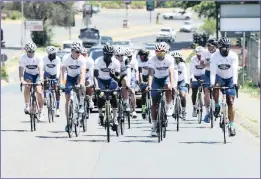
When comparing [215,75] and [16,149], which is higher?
[215,75]

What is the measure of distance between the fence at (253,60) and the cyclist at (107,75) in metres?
15.0

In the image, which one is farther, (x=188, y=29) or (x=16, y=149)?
(x=188, y=29)

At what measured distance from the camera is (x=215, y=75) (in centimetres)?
1705

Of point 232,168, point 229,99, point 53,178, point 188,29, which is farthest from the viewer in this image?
point 188,29

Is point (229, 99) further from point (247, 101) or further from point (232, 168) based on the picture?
point (247, 101)

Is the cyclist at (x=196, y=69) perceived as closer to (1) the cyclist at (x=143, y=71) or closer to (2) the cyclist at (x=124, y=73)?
(1) the cyclist at (x=143, y=71)

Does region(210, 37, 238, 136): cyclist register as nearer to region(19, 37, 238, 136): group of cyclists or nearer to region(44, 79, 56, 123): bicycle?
region(19, 37, 238, 136): group of cyclists

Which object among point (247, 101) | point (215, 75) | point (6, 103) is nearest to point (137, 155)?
point (215, 75)

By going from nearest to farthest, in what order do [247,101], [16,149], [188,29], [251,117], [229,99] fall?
[16,149], [229,99], [251,117], [247,101], [188,29]

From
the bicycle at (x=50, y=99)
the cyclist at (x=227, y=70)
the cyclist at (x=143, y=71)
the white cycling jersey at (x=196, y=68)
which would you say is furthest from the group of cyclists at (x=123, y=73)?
the cyclist at (x=143, y=71)

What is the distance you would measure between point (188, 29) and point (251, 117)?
89.3 meters

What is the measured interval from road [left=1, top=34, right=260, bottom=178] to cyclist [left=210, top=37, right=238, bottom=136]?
2.30 feet

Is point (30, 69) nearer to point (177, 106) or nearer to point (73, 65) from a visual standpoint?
point (73, 65)

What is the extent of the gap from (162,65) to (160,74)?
0.83ft
